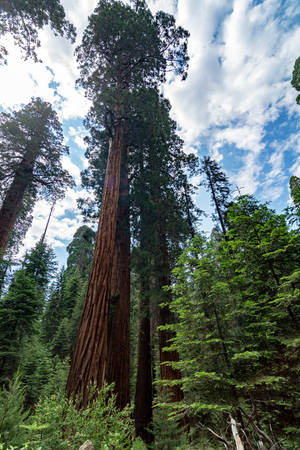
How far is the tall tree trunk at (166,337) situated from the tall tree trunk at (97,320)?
240cm

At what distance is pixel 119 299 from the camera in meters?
5.46

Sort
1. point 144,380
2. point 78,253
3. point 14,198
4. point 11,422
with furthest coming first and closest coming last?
point 78,253
point 14,198
point 144,380
point 11,422

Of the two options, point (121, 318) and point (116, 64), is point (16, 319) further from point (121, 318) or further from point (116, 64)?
point (116, 64)

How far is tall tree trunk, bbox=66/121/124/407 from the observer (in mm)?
3006

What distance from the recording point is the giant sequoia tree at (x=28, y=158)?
400 inches

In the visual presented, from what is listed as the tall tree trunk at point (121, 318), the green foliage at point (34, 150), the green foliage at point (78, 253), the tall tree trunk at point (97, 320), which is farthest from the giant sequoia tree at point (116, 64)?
the green foliage at point (78, 253)

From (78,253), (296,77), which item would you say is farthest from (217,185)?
(78,253)

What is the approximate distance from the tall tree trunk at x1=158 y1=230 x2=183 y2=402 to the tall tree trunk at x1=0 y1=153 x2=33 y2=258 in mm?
7587

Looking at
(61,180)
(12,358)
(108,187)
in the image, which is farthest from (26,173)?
(12,358)

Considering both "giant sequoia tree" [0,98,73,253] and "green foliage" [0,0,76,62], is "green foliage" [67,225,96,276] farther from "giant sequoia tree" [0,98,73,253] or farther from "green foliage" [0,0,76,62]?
"green foliage" [0,0,76,62]

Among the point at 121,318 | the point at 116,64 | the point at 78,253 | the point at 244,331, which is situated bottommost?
the point at 244,331

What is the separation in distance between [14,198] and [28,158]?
103 inches

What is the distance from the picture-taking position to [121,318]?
17.4 ft

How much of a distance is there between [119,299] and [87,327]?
201cm
